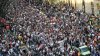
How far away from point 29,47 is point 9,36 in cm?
654

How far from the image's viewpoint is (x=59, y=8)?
274ft

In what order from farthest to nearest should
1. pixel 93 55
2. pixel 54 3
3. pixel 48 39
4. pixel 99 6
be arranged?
pixel 54 3 → pixel 99 6 → pixel 48 39 → pixel 93 55

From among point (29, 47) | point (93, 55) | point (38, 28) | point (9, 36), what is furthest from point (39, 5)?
point (93, 55)

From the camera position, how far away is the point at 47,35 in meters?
53.0

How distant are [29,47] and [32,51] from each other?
6.22ft

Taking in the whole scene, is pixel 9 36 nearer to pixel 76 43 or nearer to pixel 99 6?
pixel 76 43

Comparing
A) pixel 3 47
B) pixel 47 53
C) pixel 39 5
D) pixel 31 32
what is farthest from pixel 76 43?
pixel 39 5

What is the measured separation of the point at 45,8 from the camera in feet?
272

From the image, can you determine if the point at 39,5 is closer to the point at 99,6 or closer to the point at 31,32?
the point at 99,6

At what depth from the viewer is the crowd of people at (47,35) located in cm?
4353

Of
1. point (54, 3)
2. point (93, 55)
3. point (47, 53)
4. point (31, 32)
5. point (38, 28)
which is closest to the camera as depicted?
point (93, 55)

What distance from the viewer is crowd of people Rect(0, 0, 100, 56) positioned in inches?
1714

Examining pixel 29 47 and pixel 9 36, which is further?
pixel 9 36

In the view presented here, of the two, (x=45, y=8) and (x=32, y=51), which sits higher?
(x=32, y=51)
